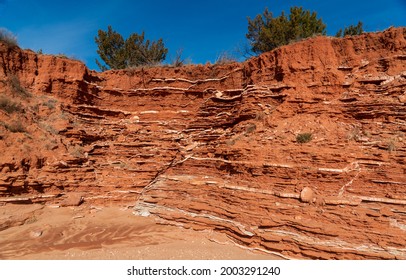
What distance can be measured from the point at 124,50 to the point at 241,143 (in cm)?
1627

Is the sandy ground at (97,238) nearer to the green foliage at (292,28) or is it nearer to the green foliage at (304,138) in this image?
the green foliage at (304,138)

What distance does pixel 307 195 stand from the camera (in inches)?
288

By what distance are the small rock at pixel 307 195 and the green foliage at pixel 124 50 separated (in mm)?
17631

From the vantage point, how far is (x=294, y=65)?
35.2ft

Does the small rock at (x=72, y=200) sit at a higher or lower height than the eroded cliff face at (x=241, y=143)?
lower

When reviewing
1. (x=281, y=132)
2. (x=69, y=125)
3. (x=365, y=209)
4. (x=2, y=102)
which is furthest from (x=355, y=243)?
(x=2, y=102)

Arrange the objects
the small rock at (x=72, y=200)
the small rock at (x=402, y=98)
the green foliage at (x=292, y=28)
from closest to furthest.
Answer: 1. the small rock at (x=402, y=98)
2. the small rock at (x=72, y=200)
3. the green foliage at (x=292, y=28)

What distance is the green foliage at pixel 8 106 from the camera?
1174 cm

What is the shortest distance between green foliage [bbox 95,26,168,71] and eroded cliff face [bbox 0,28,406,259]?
21.5ft

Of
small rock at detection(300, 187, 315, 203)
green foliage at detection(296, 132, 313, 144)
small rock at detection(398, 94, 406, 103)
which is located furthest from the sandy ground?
small rock at detection(398, 94, 406, 103)

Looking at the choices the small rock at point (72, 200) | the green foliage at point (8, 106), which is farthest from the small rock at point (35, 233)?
the green foliage at point (8, 106)

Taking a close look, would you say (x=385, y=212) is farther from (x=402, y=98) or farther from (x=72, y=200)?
(x=72, y=200)

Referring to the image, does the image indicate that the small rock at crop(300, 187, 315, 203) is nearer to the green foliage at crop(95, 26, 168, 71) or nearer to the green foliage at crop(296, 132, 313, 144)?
the green foliage at crop(296, 132, 313, 144)

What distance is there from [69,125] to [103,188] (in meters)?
3.44
